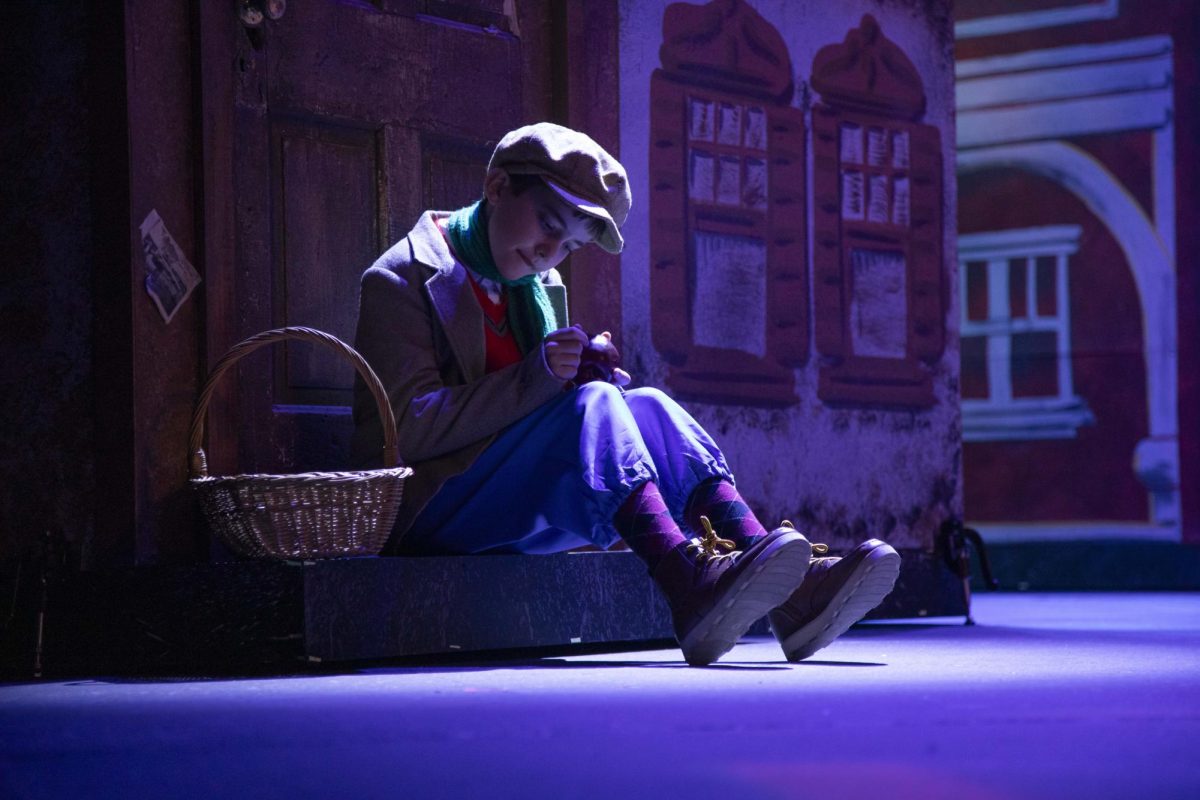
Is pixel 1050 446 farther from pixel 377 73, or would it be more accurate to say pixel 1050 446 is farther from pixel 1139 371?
pixel 377 73

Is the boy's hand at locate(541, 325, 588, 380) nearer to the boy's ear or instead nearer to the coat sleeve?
the coat sleeve

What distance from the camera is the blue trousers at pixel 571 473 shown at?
2.68 metres

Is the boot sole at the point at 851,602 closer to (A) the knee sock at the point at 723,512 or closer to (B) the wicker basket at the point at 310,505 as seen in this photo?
(A) the knee sock at the point at 723,512

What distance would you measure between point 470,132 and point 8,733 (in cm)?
214

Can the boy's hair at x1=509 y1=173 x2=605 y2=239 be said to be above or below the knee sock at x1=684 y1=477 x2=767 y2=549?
above

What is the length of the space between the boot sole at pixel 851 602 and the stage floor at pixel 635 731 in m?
0.05

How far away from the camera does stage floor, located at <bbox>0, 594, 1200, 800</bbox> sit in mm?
1424

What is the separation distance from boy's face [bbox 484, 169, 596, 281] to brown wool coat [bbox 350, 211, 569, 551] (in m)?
0.10

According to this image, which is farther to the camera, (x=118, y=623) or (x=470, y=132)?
(x=470, y=132)

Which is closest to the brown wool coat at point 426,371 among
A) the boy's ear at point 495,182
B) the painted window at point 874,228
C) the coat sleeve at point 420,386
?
the coat sleeve at point 420,386

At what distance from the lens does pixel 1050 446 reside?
24.8 feet

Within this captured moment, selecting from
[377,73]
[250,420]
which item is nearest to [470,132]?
[377,73]

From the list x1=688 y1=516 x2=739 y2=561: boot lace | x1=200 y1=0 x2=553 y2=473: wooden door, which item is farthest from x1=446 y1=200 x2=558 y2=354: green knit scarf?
x1=688 y1=516 x2=739 y2=561: boot lace

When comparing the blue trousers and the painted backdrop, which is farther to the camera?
the painted backdrop
